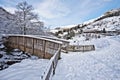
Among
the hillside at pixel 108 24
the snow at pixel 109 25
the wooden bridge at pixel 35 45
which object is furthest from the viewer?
the hillside at pixel 108 24

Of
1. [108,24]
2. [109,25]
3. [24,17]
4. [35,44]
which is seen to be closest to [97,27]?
[108,24]

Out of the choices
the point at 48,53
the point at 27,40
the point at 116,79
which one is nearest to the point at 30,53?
the point at 27,40

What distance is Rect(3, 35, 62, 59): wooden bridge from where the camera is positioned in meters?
16.0

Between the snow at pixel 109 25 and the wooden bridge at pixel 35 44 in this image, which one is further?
the snow at pixel 109 25

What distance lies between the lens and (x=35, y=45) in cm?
1945

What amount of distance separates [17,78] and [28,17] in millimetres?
25239

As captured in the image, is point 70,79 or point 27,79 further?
point 27,79

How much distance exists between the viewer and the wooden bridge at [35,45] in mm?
16000

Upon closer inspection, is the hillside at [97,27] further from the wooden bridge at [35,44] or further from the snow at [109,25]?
the wooden bridge at [35,44]

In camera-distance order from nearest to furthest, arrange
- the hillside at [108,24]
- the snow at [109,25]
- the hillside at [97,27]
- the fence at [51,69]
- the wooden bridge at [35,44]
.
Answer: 1. the fence at [51,69]
2. the wooden bridge at [35,44]
3. the hillside at [97,27]
4. the snow at [109,25]
5. the hillside at [108,24]

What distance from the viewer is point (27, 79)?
7871mm

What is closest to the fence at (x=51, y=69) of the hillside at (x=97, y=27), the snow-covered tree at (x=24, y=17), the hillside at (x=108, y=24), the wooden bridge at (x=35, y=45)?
the wooden bridge at (x=35, y=45)

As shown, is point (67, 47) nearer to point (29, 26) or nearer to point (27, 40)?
point (27, 40)

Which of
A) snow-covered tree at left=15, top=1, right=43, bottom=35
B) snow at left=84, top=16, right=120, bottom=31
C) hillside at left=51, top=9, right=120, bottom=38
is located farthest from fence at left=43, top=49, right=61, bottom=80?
snow at left=84, top=16, right=120, bottom=31
